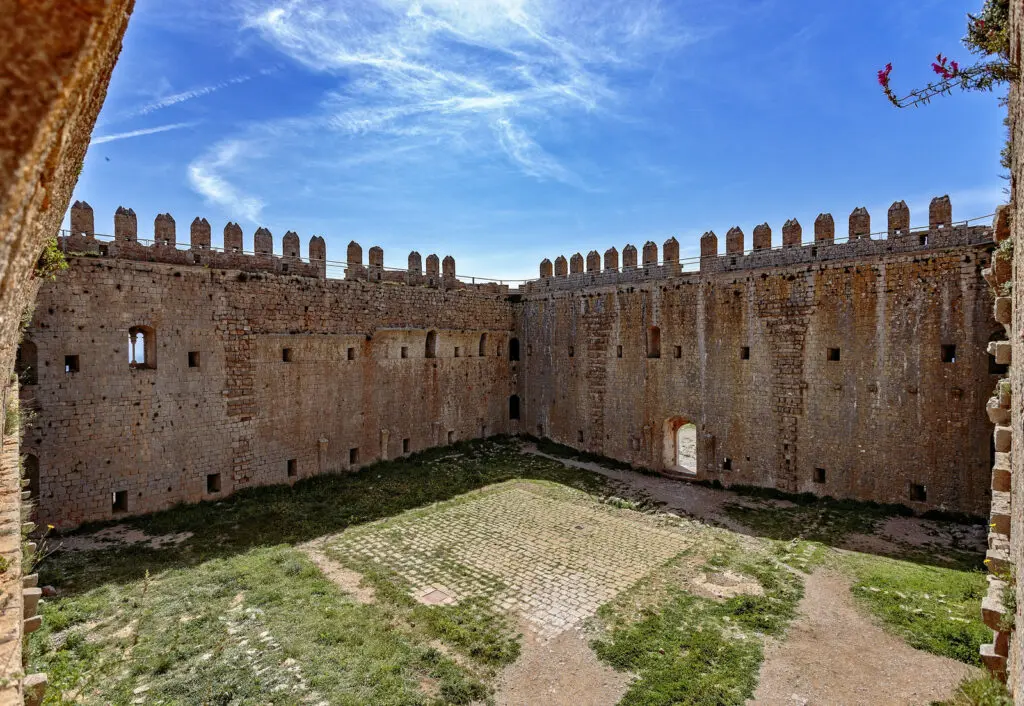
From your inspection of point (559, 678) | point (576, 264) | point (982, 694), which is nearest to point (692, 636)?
point (559, 678)

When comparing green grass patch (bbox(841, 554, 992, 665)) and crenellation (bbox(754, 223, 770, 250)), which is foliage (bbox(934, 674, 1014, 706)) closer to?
green grass patch (bbox(841, 554, 992, 665))

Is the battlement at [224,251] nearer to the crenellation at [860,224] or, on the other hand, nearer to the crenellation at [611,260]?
the crenellation at [611,260]

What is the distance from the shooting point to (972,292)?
11.3 meters

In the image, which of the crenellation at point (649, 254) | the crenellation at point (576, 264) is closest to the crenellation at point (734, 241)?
the crenellation at point (649, 254)

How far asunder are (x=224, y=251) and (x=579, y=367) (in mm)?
11904

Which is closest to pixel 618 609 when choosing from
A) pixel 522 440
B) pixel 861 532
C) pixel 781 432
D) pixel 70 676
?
pixel 861 532

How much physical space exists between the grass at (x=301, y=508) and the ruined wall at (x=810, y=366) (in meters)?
3.43

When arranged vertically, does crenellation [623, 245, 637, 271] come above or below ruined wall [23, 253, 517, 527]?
above

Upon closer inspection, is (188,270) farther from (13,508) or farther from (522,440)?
(522,440)

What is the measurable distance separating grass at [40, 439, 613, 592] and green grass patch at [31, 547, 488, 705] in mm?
1142

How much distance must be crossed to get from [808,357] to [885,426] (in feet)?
7.70

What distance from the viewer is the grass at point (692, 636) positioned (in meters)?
6.12

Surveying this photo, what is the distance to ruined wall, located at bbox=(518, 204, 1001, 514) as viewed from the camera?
11.4m

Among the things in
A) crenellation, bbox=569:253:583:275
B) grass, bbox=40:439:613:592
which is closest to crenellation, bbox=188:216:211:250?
grass, bbox=40:439:613:592
